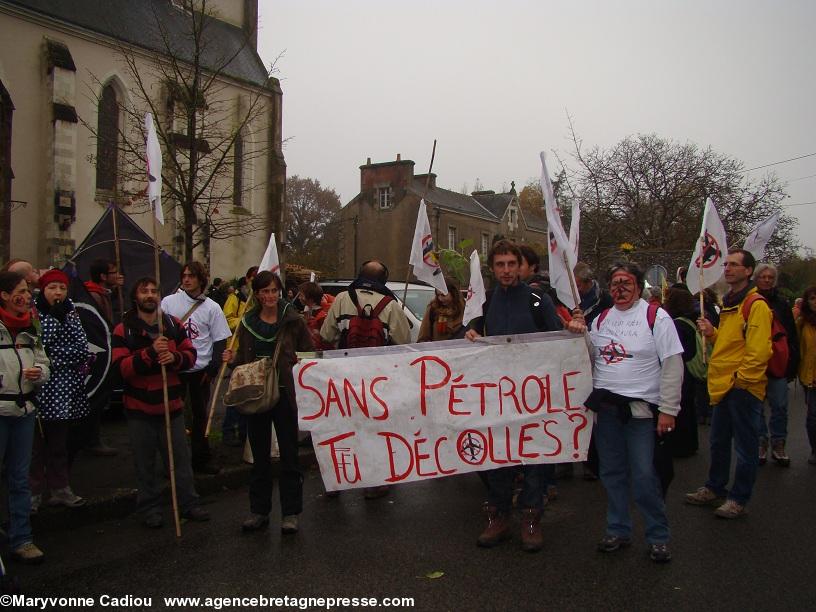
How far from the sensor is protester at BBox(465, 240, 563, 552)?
492 centimetres

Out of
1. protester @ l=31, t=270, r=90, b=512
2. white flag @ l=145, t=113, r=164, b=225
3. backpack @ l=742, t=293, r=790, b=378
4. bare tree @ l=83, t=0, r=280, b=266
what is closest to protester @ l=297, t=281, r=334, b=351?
bare tree @ l=83, t=0, r=280, b=266

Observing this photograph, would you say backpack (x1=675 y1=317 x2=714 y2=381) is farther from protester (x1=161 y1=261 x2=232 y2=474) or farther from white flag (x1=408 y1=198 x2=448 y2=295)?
protester (x1=161 y1=261 x2=232 y2=474)

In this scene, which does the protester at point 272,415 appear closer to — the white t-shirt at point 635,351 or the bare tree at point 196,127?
the white t-shirt at point 635,351

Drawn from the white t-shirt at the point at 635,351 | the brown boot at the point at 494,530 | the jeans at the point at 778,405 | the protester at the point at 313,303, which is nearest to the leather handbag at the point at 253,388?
the brown boot at the point at 494,530

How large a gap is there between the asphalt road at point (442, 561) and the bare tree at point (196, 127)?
4549mm

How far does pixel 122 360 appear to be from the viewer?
536 cm

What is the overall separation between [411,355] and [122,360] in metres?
2.18

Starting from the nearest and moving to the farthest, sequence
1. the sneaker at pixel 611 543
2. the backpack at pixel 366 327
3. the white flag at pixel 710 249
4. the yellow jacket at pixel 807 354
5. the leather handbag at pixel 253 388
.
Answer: the sneaker at pixel 611 543
the leather handbag at pixel 253 388
the white flag at pixel 710 249
the backpack at pixel 366 327
the yellow jacket at pixel 807 354

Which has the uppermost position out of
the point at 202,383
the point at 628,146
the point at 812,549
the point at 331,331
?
the point at 628,146

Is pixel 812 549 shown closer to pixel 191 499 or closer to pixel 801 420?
pixel 191 499

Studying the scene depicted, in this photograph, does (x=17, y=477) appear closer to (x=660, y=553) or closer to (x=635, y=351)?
(x=635, y=351)

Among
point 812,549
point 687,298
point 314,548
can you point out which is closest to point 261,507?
point 314,548

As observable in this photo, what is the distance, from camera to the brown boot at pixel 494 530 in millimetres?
4941

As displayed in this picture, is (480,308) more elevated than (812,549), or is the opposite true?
(480,308)
